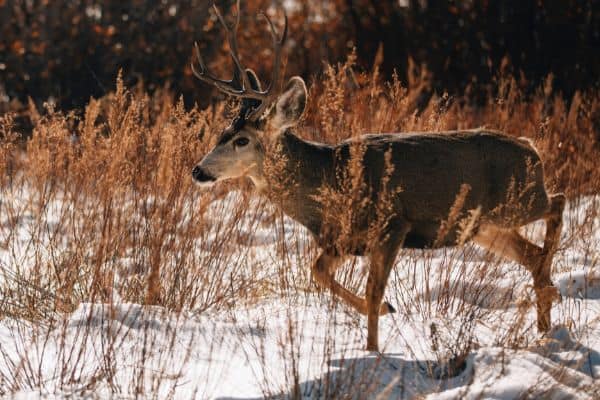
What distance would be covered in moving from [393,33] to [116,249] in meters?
7.95

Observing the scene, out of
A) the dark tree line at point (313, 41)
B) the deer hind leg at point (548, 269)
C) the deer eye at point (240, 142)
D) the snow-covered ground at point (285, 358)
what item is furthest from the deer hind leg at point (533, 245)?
the dark tree line at point (313, 41)

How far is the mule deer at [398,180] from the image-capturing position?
172 inches

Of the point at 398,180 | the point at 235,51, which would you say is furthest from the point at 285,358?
the point at 235,51

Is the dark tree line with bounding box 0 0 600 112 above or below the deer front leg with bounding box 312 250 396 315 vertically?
above

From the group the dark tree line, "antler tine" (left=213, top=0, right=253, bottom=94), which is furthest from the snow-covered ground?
the dark tree line

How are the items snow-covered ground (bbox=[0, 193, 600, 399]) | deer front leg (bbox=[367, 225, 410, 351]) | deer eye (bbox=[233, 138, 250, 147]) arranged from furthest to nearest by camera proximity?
deer eye (bbox=[233, 138, 250, 147]) < deer front leg (bbox=[367, 225, 410, 351]) < snow-covered ground (bbox=[0, 193, 600, 399])

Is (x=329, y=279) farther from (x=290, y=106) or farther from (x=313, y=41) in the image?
(x=313, y=41)

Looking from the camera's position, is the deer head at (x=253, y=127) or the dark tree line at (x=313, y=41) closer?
the deer head at (x=253, y=127)

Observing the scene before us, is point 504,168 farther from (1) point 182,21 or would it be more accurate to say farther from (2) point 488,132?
(1) point 182,21

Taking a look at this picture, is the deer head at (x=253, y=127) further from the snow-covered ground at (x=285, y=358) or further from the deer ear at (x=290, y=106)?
the snow-covered ground at (x=285, y=358)

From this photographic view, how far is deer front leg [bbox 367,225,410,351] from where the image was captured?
160 inches

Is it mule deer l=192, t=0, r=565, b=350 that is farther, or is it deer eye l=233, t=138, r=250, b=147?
deer eye l=233, t=138, r=250, b=147

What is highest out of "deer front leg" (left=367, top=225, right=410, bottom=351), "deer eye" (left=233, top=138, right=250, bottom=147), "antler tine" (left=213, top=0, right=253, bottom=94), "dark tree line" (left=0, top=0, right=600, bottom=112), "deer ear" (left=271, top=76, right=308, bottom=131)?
"dark tree line" (left=0, top=0, right=600, bottom=112)

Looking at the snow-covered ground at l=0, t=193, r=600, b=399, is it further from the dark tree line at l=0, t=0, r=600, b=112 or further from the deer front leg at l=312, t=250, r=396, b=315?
the dark tree line at l=0, t=0, r=600, b=112
